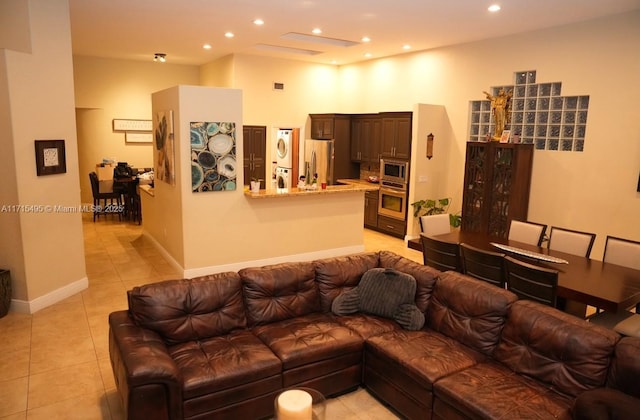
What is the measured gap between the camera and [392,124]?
8336 millimetres

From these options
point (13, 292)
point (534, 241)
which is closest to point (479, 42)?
point (534, 241)

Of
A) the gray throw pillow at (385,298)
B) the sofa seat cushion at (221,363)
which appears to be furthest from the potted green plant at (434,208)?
the sofa seat cushion at (221,363)

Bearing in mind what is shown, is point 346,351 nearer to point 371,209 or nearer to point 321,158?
point 371,209

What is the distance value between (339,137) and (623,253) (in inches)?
236

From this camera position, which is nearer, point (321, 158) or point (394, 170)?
point (394, 170)

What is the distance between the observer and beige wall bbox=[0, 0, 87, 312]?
4.50 meters

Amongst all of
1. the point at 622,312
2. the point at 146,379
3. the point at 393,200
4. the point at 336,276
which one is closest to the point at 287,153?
the point at 393,200

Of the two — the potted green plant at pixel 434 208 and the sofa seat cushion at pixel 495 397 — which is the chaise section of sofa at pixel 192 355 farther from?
the potted green plant at pixel 434 208

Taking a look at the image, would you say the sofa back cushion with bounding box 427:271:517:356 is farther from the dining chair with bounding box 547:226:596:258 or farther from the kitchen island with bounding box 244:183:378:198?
the kitchen island with bounding box 244:183:378:198

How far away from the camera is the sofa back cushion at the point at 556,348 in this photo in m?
2.64

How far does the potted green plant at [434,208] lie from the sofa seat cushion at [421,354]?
13.6 ft

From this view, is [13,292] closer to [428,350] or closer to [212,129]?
[212,129]

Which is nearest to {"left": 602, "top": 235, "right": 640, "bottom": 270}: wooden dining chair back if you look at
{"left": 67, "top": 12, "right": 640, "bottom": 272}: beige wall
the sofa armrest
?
{"left": 67, "top": 12, "right": 640, "bottom": 272}: beige wall

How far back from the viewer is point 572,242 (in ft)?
15.3
